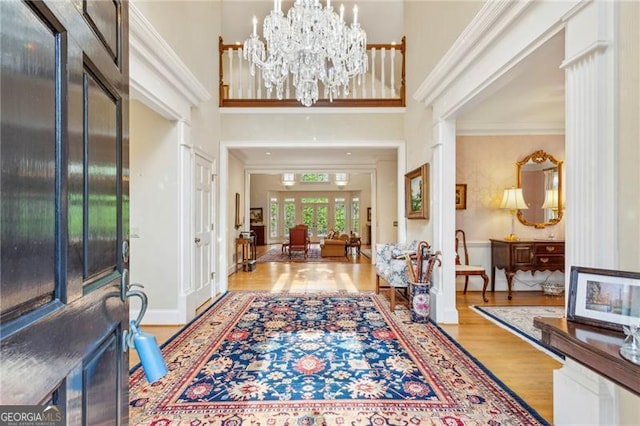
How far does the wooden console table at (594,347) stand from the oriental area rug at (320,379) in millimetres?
819

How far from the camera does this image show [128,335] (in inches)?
37.9

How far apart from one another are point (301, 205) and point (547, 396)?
42.9 feet

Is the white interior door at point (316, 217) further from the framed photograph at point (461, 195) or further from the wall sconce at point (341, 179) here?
the framed photograph at point (461, 195)

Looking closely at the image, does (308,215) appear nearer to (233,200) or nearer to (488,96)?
(233,200)

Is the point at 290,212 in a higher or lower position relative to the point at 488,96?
lower

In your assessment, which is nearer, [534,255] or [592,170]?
[592,170]

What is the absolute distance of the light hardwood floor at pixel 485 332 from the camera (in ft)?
7.20

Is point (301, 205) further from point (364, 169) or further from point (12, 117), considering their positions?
point (12, 117)

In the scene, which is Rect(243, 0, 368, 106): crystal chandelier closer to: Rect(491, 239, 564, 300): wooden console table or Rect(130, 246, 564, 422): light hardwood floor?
Rect(130, 246, 564, 422): light hardwood floor

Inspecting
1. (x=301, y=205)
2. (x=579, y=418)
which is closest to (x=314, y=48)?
(x=579, y=418)

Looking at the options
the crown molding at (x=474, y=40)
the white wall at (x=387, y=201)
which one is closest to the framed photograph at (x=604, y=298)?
the crown molding at (x=474, y=40)

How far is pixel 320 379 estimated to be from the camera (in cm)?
224

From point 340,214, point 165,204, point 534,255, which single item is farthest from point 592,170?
point 340,214

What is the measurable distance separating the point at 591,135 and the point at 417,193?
2728 mm
